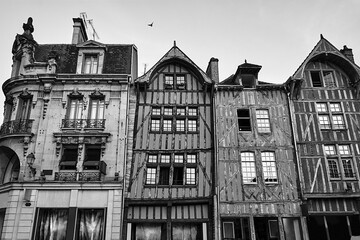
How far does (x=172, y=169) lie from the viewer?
1698 cm

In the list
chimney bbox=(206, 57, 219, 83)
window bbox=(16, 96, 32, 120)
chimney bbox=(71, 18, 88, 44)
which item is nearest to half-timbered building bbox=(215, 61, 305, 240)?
chimney bbox=(206, 57, 219, 83)

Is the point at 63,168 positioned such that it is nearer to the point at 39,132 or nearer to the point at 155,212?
the point at 39,132

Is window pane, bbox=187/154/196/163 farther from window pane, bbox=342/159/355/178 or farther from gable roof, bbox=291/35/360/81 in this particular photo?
window pane, bbox=342/159/355/178

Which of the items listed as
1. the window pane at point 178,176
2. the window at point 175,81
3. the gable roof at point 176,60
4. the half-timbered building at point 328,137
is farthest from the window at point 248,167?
the window at point 175,81

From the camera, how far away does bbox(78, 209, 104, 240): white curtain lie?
51.3 ft

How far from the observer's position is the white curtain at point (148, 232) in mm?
16234

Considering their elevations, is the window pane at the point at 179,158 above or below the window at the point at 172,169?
above

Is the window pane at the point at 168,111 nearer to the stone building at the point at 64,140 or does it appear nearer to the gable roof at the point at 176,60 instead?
the gable roof at the point at 176,60

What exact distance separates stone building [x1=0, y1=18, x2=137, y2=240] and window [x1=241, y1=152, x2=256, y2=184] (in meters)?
6.34

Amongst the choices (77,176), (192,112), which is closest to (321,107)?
(192,112)

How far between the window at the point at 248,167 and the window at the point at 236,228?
6.50 feet

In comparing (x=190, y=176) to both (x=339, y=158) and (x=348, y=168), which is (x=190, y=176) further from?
(x=348, y=168)

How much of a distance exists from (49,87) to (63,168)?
4.71m

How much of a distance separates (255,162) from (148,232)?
6.66 m
